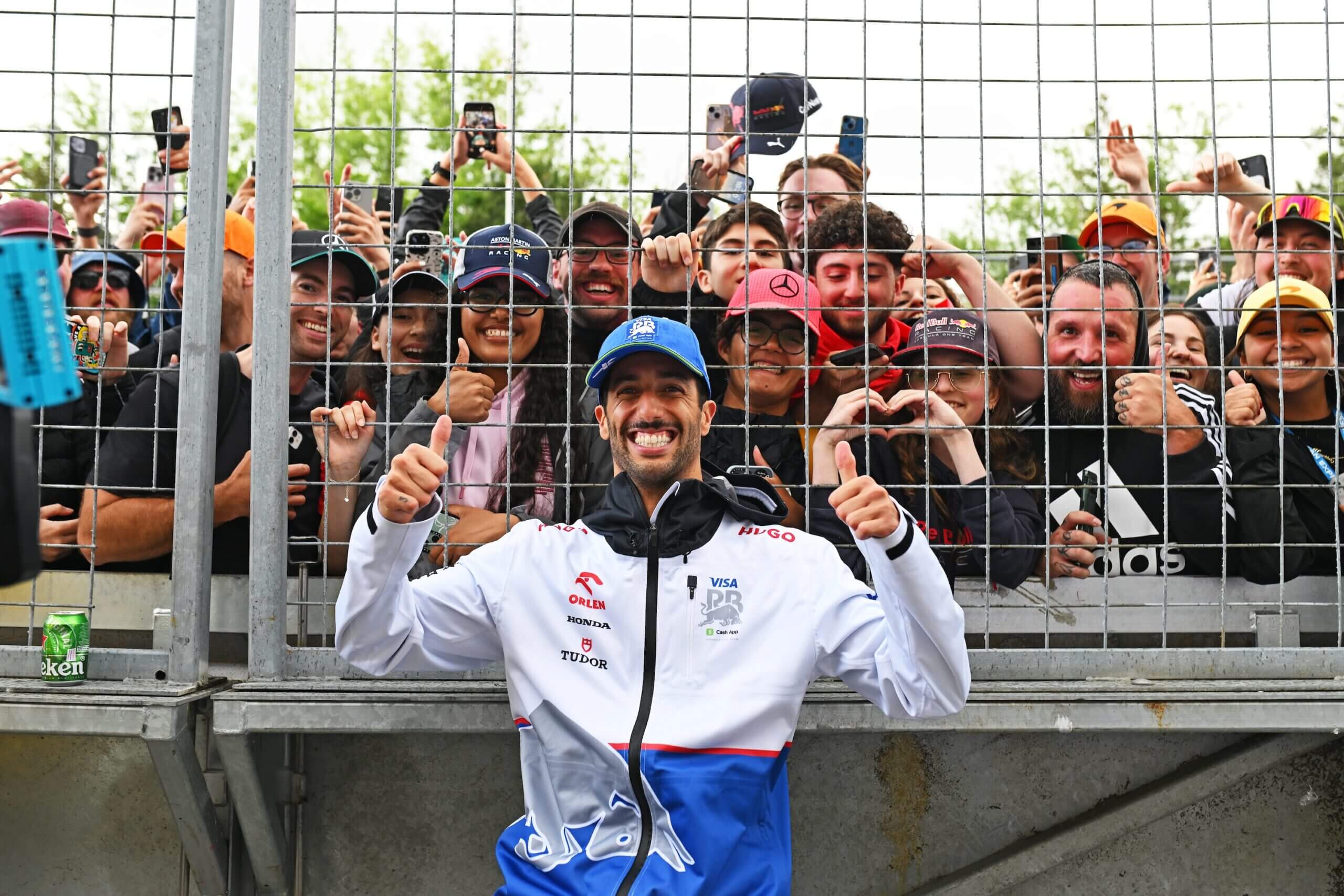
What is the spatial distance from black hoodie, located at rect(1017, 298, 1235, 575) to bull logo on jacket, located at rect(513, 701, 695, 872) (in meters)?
1.56

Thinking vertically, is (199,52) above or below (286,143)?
above

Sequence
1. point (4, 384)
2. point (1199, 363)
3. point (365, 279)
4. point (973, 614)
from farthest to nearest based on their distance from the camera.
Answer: point (1199, 363) < point (365, 279) < point (973, 614) < point (4, 384)

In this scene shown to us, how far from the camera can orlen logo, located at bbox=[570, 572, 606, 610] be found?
2871 millimetres

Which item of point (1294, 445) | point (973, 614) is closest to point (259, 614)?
point (973, 614)

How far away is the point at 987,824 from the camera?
3.47 metres

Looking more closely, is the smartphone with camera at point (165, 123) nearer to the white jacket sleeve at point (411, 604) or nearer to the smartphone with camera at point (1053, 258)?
the white jacket sleeve at point (411, 604)

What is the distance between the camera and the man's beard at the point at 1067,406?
3.53 meters

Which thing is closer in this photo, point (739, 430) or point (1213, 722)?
point (1213, 722)

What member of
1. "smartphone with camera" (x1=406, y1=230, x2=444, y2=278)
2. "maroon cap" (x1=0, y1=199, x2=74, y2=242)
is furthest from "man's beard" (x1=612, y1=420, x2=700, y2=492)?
"maroon cap" (x1=0, y1=199, x2=74, y2=242)

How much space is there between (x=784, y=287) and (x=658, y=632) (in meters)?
1.21

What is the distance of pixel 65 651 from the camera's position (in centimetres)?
316

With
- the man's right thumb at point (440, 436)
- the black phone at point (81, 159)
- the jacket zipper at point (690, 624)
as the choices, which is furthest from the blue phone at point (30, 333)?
the black phone at point (81, 159)

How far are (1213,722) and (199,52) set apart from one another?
3283 millimetres

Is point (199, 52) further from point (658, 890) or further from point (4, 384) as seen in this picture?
point (658, 890)
